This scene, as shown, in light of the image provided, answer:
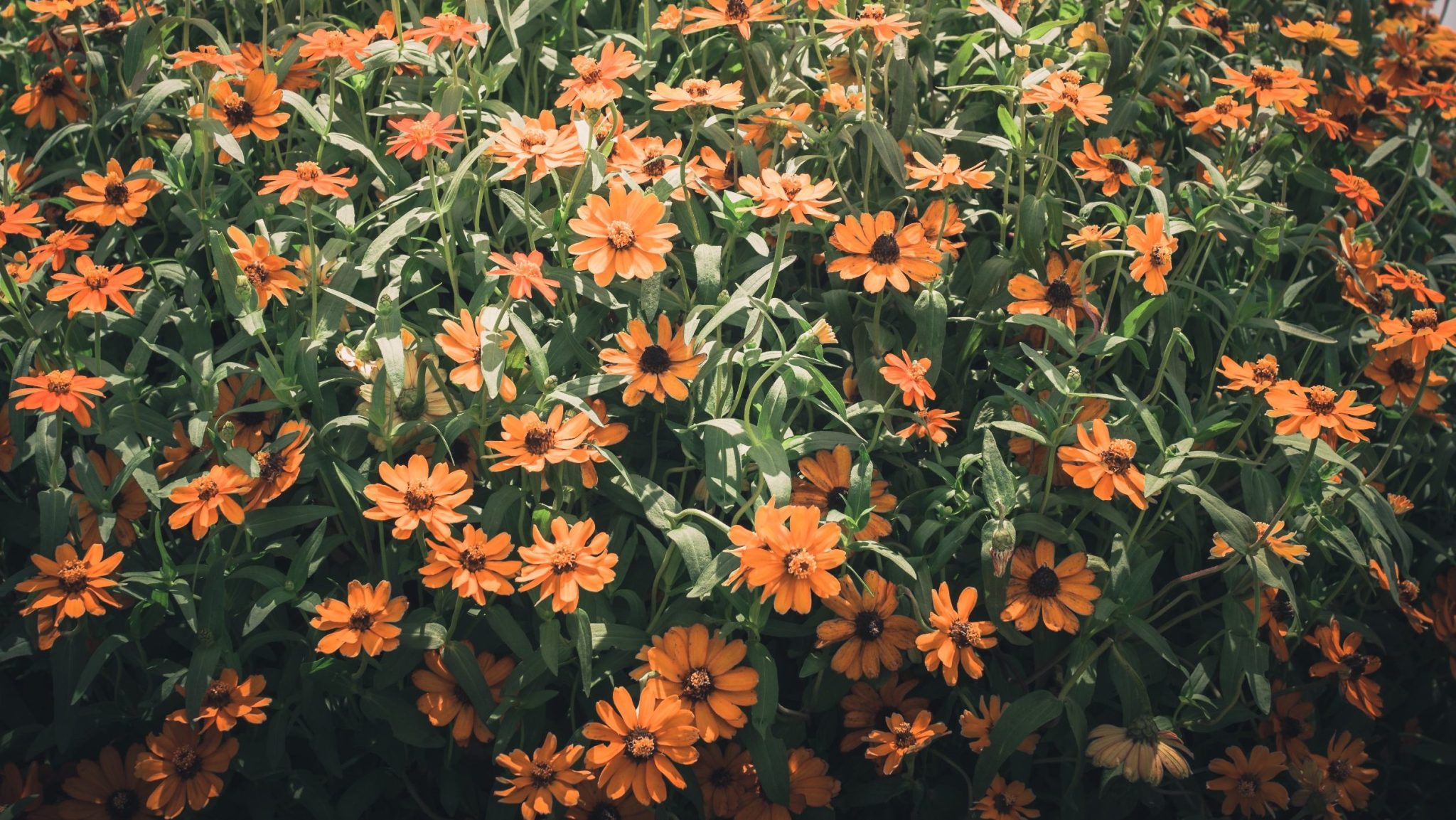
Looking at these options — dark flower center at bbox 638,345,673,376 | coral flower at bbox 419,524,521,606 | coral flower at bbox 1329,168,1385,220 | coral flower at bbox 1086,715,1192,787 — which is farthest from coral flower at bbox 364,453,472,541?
coral flower at bbox 1329,168,1385,220

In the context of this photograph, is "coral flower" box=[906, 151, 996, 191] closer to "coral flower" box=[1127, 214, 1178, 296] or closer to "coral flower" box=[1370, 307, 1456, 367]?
"coral flower" box=[1127, 214, 1178, 296]

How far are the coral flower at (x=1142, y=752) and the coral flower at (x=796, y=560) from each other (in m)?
0.51

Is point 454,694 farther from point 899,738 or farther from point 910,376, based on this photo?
point 910,376

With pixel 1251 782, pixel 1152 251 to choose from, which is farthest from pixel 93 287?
pixel 1251 782

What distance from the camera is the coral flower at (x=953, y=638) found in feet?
5.29

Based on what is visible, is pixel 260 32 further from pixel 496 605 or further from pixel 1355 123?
pixel 1355 123

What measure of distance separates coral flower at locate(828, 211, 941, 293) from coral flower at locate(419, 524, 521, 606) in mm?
632

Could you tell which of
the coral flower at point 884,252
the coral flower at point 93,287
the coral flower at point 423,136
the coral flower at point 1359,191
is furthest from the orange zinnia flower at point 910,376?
the coral flower at point 93,287

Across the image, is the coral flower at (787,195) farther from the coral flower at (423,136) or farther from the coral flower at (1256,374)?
the coral flower at (1256,374)

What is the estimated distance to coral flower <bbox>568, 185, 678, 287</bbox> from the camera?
1.58 m

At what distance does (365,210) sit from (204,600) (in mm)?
772

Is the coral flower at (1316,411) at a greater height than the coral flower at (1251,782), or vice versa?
the coral flower at (1316,411)

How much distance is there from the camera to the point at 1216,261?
7.08 ft

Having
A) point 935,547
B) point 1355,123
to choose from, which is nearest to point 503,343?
point 935,547
